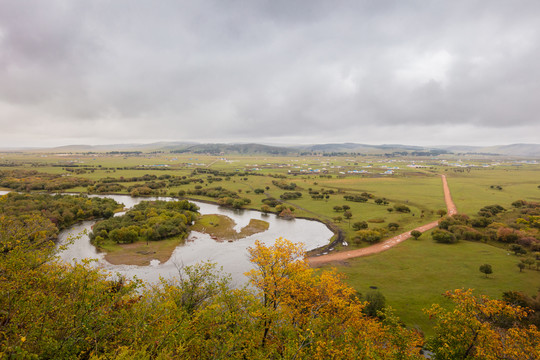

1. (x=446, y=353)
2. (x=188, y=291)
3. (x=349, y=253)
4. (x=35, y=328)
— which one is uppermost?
(x=35, y=328)

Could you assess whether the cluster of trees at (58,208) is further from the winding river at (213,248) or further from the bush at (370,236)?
the bush at (370,236)

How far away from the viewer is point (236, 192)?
140500mm

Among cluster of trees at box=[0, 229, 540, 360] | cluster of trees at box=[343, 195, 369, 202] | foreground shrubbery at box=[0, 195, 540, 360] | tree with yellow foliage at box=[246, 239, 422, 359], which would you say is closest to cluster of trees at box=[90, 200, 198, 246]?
foreground shrubbery at box=[0, 195, 540, 360]

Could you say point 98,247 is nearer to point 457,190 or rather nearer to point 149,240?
point 149,240

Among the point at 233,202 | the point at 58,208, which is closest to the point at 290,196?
the point at 233,202

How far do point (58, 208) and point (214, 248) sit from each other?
198 ft

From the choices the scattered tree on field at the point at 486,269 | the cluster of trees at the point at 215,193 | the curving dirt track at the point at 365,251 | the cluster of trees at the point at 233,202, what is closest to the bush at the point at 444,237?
the curving dirt track at the point at 365,251

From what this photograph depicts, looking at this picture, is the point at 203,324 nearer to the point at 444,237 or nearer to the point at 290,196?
the point at 444,237

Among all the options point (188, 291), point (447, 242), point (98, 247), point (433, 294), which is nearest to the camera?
point (188, 291)

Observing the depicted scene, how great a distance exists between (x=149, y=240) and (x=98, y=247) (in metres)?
12.4

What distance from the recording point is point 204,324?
70.5 feet

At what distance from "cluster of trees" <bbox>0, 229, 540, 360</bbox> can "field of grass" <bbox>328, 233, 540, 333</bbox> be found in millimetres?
19330

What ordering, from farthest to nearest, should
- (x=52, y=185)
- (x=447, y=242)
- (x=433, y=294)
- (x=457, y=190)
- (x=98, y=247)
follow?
(x=457, y=190) → (x=52, y=185) → (x=447, y=242) → (x=98, y=247) → (x=433, y=294)

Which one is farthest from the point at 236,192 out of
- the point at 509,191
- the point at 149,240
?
the point at 509,191
